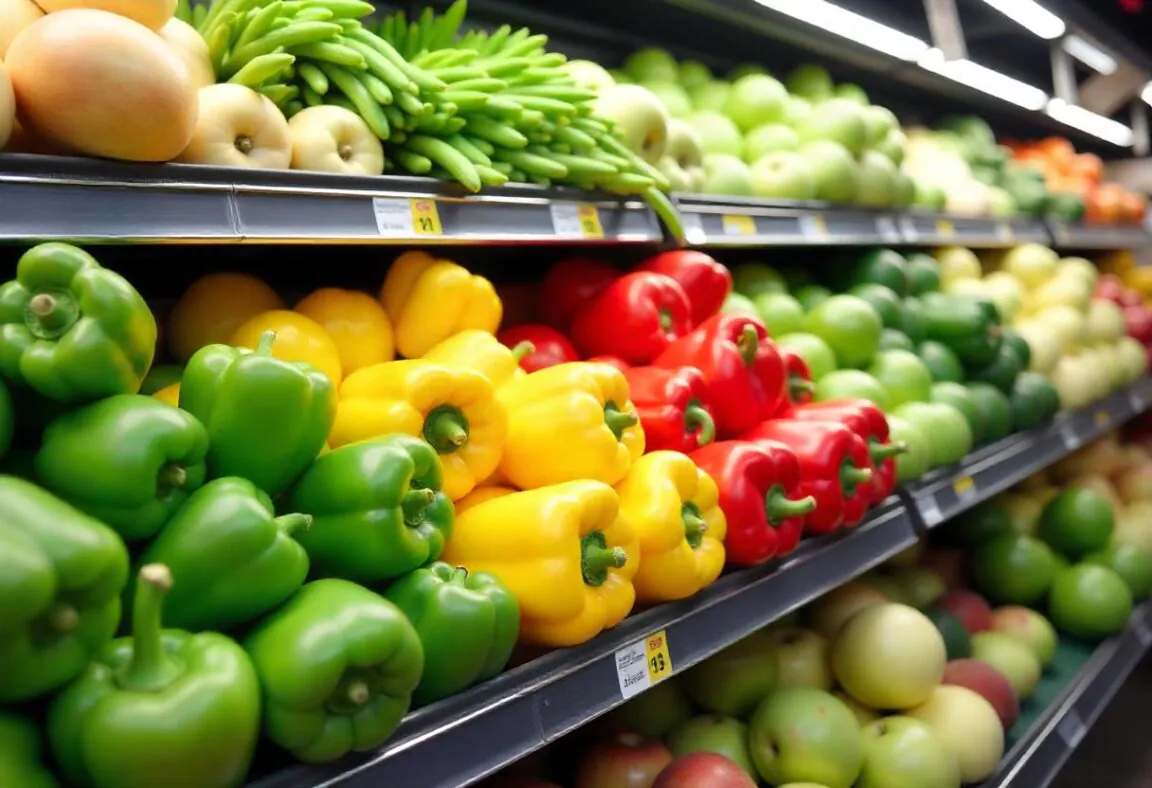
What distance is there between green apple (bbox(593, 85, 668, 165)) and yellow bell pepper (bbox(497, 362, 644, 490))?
2.27 feet

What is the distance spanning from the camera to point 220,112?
1.18 meters

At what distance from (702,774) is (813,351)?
43.4 inches

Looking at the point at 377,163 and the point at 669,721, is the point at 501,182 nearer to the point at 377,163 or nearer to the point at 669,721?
the point at 377,163

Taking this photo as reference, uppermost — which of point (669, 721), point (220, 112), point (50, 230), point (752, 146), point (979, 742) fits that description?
point (752, 146)

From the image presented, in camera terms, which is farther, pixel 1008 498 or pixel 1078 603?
pixel 1008 498

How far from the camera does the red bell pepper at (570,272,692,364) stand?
1.77m

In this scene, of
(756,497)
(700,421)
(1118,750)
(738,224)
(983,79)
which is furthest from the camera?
(983,79)

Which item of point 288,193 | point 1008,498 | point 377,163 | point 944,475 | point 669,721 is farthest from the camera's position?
point 1008,498

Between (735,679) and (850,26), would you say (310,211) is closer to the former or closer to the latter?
(735,679)

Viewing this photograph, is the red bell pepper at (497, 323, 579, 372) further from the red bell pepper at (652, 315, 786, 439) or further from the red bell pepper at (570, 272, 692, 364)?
the red bell pepper at (652, 315, 786, 439)

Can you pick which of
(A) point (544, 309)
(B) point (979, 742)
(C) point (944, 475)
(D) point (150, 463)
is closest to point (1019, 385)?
(C) point (944, 475)

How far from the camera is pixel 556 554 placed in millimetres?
1146

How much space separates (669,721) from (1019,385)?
1623 millimetres

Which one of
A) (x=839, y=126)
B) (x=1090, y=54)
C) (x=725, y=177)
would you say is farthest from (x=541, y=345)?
(x=1090, y=54)
